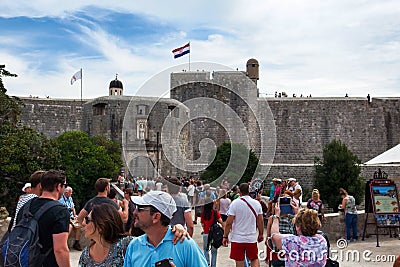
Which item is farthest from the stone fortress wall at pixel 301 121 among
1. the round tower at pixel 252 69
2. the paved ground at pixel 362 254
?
the paved ground at pixel 362 254

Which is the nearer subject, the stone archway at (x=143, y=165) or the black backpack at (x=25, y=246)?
the black backpack at (x=25, y=246)

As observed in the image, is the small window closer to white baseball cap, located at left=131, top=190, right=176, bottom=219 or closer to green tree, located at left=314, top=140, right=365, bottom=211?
green tree, located at left=314, top=140, right=365, bottom=211

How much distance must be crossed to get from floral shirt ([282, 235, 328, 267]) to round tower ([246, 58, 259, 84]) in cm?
2932

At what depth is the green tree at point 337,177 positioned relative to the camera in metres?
20.2

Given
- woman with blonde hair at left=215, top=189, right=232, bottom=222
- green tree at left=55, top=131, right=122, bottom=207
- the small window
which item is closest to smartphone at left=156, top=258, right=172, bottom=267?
woman with blonde hair at left=215, top=189, right=232, bottom=222

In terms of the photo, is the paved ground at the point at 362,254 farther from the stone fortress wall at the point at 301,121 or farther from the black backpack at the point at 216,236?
the stone fortress wall at the point at 301,121

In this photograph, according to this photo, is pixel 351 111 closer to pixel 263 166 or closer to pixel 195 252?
pixel 263 166

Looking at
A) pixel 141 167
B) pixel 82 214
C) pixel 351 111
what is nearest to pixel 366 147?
pixel 351 111

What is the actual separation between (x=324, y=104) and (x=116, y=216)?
3024cm

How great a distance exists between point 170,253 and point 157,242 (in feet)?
0.33

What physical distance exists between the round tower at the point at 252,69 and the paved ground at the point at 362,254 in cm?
2428

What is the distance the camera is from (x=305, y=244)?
3098 millimetres

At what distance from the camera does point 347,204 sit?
8.46 meters

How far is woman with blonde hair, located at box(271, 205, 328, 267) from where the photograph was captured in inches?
121
